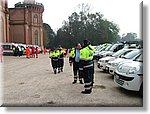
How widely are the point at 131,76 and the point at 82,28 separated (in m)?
1.26

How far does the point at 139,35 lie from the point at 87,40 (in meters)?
1.21

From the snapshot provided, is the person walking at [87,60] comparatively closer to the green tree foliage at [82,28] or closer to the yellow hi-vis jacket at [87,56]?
the yellow hi-vis jacket at [87,56]

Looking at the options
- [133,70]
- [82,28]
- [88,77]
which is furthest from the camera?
[88,77]

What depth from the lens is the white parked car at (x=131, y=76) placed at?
435 cm

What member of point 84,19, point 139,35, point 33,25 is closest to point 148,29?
point 139,35

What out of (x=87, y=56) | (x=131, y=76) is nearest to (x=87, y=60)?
(x=87, y=56)

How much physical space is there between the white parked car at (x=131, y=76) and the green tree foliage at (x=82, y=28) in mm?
671

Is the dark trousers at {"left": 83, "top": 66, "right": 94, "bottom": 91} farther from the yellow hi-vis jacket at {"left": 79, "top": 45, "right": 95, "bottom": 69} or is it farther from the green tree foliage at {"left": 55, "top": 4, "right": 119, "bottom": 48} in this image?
the green tree foliage at {"left": 55, "top": 4, "right": 119, "bottom": 48}

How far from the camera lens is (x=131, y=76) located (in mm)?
4613

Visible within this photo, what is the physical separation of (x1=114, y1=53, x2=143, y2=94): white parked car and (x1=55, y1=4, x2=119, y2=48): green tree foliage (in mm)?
671

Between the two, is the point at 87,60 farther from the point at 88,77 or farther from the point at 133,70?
the point at 133,70

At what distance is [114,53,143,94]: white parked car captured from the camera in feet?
14.3

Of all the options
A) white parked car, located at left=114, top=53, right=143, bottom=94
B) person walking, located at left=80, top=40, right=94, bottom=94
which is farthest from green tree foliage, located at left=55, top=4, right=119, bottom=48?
white parked car, located at left=114, top=53, right=143, bottom=94

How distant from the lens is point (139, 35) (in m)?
4.00
